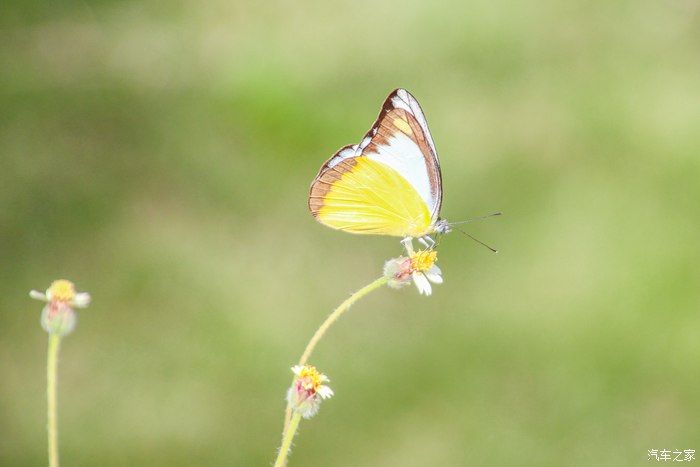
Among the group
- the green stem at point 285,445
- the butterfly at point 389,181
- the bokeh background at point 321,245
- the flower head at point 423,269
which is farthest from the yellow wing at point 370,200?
the bokeh background at point 321,245

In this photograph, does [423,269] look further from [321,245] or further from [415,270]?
[321,245]

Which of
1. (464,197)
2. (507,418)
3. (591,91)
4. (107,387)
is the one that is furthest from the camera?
(591,91)

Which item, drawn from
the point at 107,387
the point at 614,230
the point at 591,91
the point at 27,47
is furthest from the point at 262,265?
the point at 591,91

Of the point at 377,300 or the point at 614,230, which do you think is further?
the point at 614,230

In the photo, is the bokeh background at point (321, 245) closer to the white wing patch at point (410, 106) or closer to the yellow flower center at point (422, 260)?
the white wing patch at point (410, 106)

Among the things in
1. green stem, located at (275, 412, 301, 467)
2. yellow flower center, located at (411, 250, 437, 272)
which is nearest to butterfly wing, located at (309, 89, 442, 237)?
yellow flower center, located at (411, 250, 437, 272)

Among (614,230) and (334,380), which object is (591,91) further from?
(334,380)

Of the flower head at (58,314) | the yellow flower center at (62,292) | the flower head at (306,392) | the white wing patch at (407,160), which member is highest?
the white wing patch at (407,160)

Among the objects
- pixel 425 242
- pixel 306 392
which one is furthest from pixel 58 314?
pixel 425 242
